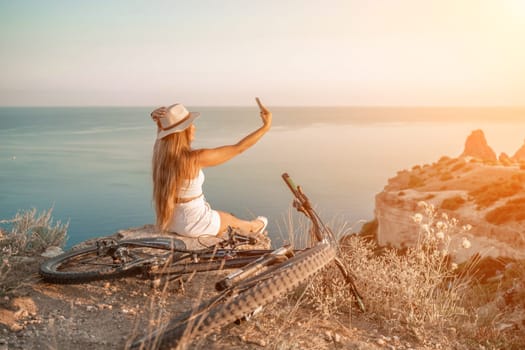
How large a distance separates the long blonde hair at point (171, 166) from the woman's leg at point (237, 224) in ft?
2.63

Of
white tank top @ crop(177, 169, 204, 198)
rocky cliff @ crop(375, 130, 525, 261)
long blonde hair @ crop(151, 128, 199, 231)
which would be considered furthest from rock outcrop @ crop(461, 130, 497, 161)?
long blonde hair @ crop(151, 128, 199, 231)

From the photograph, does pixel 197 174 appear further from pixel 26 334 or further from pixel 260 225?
pixel 26 334

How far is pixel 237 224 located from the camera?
21.2 ft

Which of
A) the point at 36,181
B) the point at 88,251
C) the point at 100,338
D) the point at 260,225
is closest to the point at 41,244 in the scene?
the point at 88,251

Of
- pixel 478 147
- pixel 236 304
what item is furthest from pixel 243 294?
pixel 478 147

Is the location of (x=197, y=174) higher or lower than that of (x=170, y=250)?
higher

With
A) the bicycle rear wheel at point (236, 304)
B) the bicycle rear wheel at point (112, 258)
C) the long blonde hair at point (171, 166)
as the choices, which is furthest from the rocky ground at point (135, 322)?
the long blonde hair at point (171, 166)

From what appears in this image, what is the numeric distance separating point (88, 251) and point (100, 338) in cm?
151

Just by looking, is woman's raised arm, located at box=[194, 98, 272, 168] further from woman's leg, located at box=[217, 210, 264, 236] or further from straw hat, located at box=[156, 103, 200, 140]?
woman's leg, located at box=[217, 210, 264, 236]

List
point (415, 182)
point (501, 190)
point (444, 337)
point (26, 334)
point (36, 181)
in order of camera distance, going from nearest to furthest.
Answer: point (26, 334) < point (444, 337) < point (501, 190) < point (415, 182) < point (36, 181)

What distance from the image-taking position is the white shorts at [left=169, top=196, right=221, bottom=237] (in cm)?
575

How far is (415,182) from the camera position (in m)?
65.5

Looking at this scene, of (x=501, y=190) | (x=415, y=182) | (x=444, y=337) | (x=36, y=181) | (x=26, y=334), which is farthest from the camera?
(x=36, y=181)

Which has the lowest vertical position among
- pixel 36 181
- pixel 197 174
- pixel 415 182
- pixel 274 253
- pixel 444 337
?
pixel 36 181
